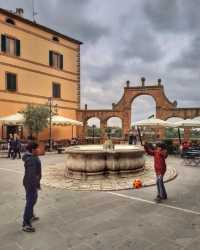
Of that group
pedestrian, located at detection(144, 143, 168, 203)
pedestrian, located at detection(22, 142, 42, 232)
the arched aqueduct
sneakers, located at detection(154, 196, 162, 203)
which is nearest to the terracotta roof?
the arched aqueduct

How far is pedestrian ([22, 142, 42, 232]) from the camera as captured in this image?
508cm

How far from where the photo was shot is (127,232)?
496 cm

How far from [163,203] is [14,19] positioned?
72.6 feet

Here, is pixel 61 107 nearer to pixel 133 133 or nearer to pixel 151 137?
pixel 133 133

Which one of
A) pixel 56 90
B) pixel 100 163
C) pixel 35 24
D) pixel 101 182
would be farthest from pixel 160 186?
pixel 35 24

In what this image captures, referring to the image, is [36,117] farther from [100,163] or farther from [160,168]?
[160,168]

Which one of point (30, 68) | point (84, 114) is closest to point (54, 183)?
point (30, 68)

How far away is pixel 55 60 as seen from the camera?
27.8 meters

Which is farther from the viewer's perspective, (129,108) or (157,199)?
(129,108)

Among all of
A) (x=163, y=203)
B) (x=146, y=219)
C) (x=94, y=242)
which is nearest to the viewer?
(x=94, y=242)

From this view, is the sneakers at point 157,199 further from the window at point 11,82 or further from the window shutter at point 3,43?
the window shutter at point 3,43

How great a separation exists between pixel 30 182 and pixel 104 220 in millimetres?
1706

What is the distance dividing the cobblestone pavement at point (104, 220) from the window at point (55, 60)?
68.3 feet

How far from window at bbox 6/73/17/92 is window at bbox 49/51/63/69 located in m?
4.74
